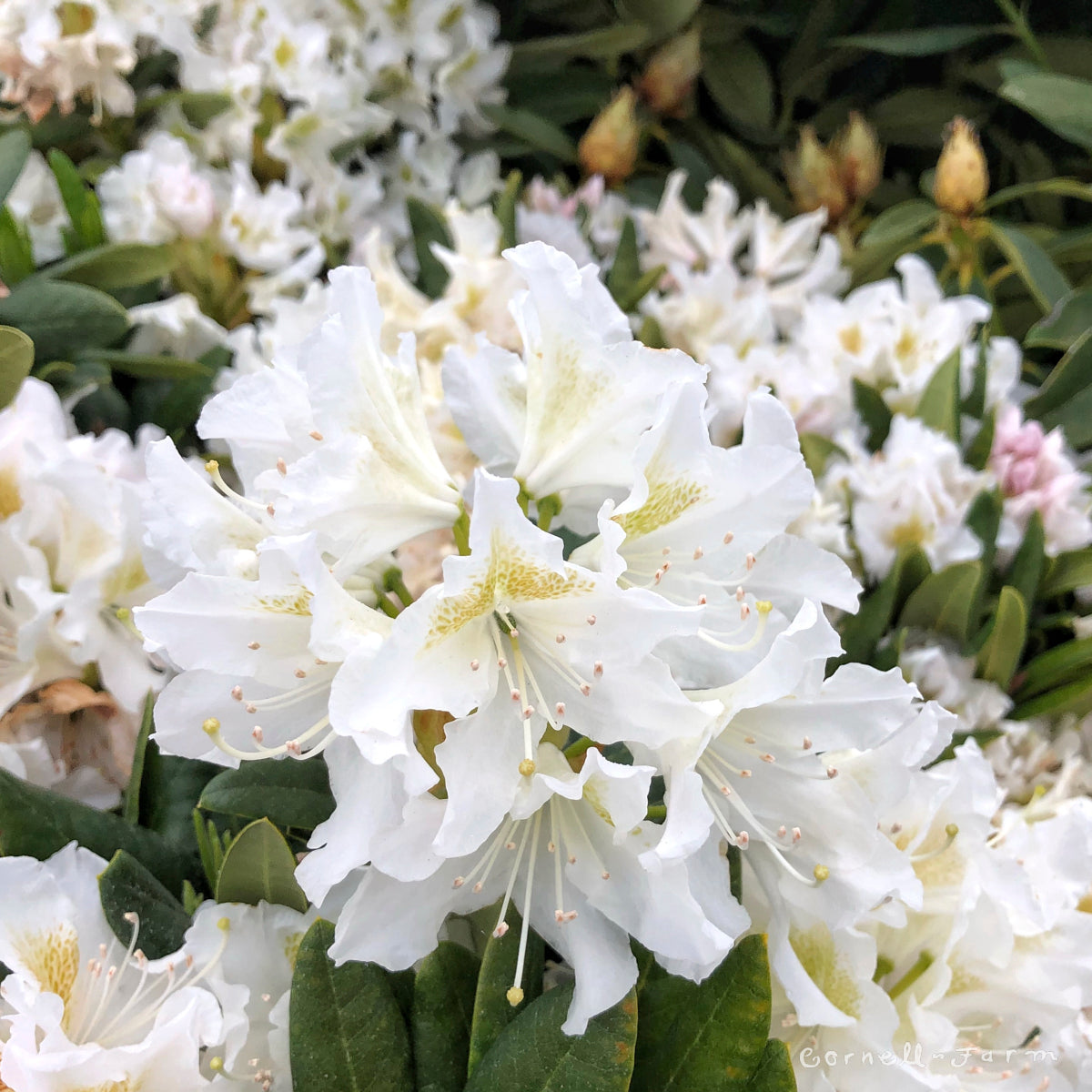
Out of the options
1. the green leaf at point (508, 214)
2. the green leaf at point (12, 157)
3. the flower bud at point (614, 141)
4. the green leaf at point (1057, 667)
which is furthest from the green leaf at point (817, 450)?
the green leaf at point (12, 157)

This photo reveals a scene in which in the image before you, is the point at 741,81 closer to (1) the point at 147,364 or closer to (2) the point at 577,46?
(2) the point at 577,46

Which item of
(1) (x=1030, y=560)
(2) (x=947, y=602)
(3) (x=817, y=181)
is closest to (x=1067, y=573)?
(1) (x=1030, y=560)

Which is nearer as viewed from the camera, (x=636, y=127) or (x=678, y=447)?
(x=678, y=447)

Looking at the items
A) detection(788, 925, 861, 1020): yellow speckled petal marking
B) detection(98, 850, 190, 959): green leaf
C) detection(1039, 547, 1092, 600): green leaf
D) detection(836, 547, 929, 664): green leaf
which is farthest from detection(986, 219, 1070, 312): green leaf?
detection(98, 850, 190, 959): green leaf

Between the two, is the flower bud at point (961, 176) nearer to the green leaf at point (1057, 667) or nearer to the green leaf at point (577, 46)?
the green leaf at point (577, 46)

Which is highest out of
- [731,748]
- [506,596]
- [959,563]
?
[506,596]

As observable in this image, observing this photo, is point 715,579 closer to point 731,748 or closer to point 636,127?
point 731,748

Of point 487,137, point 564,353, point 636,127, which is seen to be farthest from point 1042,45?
point 564,353
